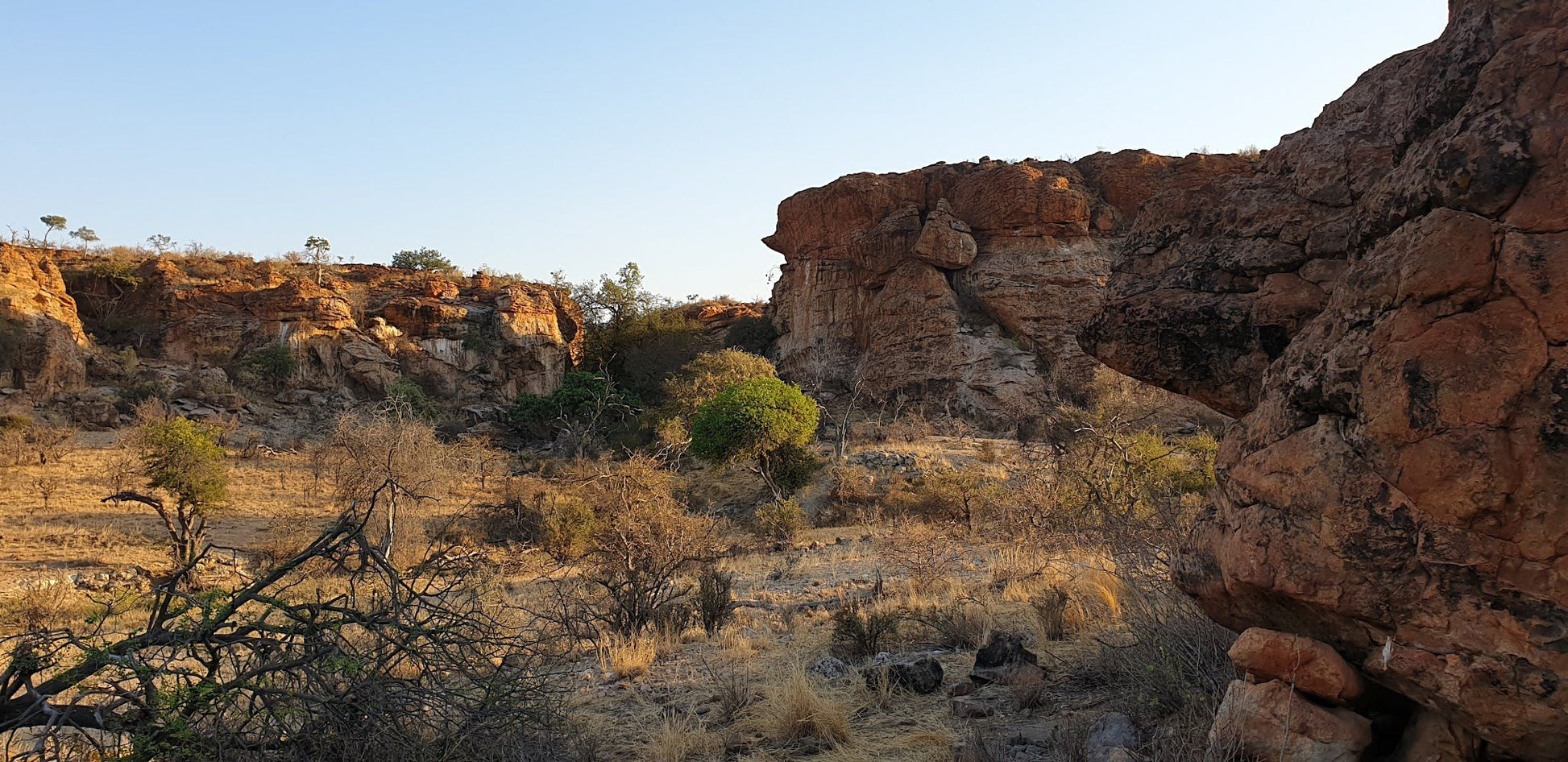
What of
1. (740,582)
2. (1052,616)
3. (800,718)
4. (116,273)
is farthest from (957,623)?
(116,273)

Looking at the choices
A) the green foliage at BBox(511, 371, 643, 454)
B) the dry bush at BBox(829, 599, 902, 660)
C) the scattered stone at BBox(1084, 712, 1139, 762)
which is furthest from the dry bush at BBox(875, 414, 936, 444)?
the scattered stone at BBox(1084, 712, 1139, 762)

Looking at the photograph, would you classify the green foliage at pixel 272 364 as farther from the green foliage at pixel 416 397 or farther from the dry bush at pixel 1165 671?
the dry bush at pixel 1165 671

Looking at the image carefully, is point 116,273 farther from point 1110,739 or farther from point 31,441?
point 1110,739

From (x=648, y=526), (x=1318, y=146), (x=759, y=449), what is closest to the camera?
(x=1318, y=146)

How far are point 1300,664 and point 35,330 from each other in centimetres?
3362

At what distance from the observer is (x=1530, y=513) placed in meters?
2.29

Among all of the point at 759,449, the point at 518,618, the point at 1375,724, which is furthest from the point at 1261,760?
the point at 759,449

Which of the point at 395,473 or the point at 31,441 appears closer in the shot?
the point at 395,473

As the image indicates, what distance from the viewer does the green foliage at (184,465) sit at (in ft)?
47.0

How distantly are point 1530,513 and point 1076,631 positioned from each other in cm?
393

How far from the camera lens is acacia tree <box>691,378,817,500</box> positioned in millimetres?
19344

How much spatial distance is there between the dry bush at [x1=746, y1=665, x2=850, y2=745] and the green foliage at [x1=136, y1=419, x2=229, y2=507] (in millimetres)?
13456

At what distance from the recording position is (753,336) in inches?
1468

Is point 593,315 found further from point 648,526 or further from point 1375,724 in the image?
point 1375,724
